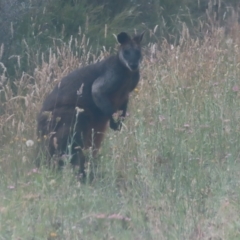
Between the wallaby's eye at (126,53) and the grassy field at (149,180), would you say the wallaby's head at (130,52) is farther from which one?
the grassy field at (149,180)

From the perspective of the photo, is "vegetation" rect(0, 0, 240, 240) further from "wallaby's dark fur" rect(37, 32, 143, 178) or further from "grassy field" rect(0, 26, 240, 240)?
"wallaby's dark fur" rect(37, 32, 143, 178)

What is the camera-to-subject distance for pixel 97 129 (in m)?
7.49

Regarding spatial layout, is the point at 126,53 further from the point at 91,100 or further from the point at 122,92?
the point at 91,100

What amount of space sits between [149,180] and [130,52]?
2.53 meters

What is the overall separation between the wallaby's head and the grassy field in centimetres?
34

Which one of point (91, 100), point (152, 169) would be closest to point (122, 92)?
point (91, 100)

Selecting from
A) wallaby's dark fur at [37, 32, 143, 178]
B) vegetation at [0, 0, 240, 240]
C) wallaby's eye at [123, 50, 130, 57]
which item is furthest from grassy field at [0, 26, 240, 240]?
wallaby's eye at [123, 50, 130, 57]

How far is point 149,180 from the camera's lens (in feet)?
17.5

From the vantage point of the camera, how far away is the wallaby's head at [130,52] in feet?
24.6

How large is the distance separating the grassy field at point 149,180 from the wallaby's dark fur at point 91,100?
0.24 meters

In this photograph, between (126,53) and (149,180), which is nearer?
(149,180)

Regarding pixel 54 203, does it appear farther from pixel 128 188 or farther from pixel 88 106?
pixel 88 106

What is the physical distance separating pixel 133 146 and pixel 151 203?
1657mm

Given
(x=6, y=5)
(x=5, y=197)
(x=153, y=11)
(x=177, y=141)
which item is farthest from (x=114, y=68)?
(x=153, y=11)
